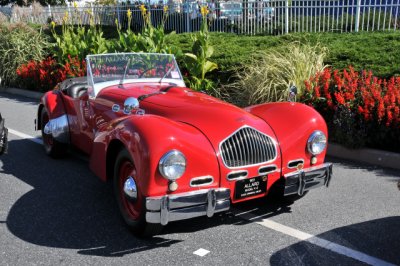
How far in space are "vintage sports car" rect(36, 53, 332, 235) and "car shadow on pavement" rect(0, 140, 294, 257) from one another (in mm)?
227

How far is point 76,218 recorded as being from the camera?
4438 mm

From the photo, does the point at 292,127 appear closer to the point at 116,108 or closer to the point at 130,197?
the point at 130,197

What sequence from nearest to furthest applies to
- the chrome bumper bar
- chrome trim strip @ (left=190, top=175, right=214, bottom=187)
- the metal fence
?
1. the chrome bumper bar
2. chrome trim strip @ (left=190, top=175, right=214, bottom=187)
3. the metal fence

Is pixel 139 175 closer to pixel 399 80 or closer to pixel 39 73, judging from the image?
pixel 399 80

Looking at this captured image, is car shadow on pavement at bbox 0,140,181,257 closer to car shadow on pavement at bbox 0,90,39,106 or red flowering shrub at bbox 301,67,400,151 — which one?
red flowering shrub at bbox 301,67,400,151

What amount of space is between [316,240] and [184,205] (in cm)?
119

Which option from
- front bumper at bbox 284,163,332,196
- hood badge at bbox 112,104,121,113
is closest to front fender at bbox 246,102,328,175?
front bumper at bbox 284,163,332,196

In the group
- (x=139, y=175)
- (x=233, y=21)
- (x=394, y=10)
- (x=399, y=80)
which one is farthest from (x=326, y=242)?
(x=233, y=21)

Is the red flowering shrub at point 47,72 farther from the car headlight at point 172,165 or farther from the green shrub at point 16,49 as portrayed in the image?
the car headlight at point 172,165

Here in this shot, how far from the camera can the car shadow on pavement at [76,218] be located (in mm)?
3914

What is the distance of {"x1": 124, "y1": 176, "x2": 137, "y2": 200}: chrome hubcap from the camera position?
12.6 feet

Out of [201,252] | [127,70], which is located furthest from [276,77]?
[201,252]

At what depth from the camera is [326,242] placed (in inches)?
150

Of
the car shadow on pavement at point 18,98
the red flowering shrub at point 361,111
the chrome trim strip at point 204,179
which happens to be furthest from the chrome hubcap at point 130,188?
the car shadow on pavement at point 18,98
